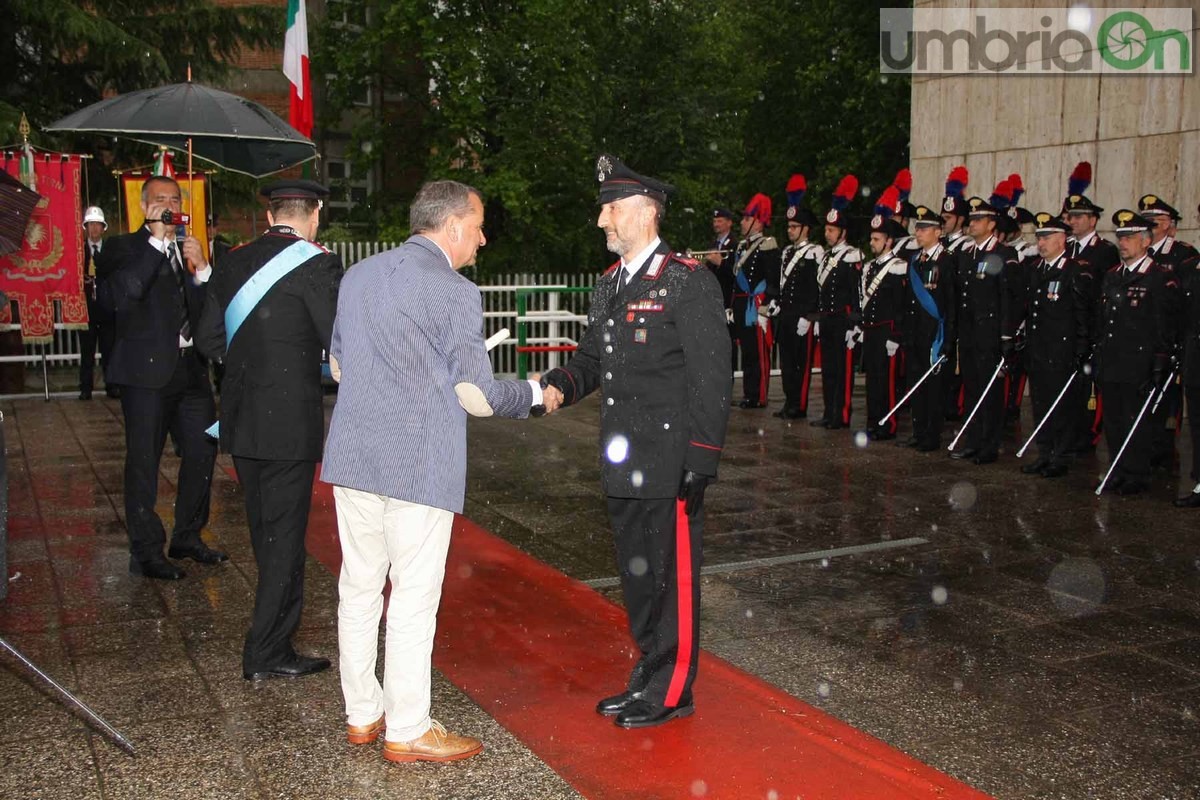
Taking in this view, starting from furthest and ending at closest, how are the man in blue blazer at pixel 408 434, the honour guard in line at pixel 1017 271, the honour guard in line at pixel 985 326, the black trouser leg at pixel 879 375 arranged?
the black trouser leg at pixel 879 375
the honour guard in line at pixel 1017 271
the honour guard in line at pixel 985 326
the man in blue blazer at pixel 408 434

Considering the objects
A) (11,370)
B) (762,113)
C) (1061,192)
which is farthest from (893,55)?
(11,370)

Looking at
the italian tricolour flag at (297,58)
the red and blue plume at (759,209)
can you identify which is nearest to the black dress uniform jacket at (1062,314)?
the red and blue plume at (759,209)

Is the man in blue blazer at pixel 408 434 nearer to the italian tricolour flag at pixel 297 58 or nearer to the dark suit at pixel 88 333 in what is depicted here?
the italian tricolour flag at pixel 297 58

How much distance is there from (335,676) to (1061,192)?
1170 cm

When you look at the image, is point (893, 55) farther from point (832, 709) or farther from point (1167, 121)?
point (832, 709)

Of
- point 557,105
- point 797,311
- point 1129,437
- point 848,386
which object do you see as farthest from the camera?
point 557,105

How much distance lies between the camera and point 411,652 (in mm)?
3840

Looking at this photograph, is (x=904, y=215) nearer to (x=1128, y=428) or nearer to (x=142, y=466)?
(x=1128, y=428)

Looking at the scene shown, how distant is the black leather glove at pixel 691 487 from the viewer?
13.5 feet

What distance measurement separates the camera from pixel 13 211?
14.3 feet

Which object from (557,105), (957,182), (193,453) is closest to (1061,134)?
(957,182)

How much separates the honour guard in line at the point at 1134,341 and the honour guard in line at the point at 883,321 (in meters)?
2.33

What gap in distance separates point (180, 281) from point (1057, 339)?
685cm

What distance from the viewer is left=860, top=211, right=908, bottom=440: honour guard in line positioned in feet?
36.8
